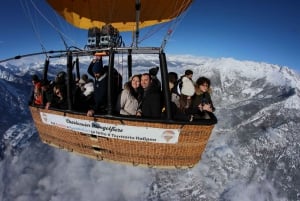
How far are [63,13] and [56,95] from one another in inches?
259

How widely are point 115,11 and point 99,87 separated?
7.14m

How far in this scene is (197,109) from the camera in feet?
28.5

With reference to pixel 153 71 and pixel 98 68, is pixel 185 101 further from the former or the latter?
pixel 98 68

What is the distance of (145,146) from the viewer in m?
8.69

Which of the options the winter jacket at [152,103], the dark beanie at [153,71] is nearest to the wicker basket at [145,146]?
the winter jacket at [152,103]

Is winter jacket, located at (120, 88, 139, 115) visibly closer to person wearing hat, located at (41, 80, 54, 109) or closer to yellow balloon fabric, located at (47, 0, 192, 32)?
person wearing hat, located at (41, 80, 54, 109)

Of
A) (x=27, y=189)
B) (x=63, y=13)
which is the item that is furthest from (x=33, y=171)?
(x=63, y=13)

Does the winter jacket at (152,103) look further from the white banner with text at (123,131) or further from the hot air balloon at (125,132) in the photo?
the white banner with text at (123,131)

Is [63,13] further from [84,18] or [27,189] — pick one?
[27,189]

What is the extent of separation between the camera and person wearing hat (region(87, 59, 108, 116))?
28.9ft

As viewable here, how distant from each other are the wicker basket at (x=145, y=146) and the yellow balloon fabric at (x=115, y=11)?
20.5 feet

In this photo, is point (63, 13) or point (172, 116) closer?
point (172, 116)

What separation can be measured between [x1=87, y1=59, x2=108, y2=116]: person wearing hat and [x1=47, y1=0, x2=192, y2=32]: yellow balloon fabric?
223 inches

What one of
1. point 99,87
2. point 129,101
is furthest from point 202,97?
point 99,87
